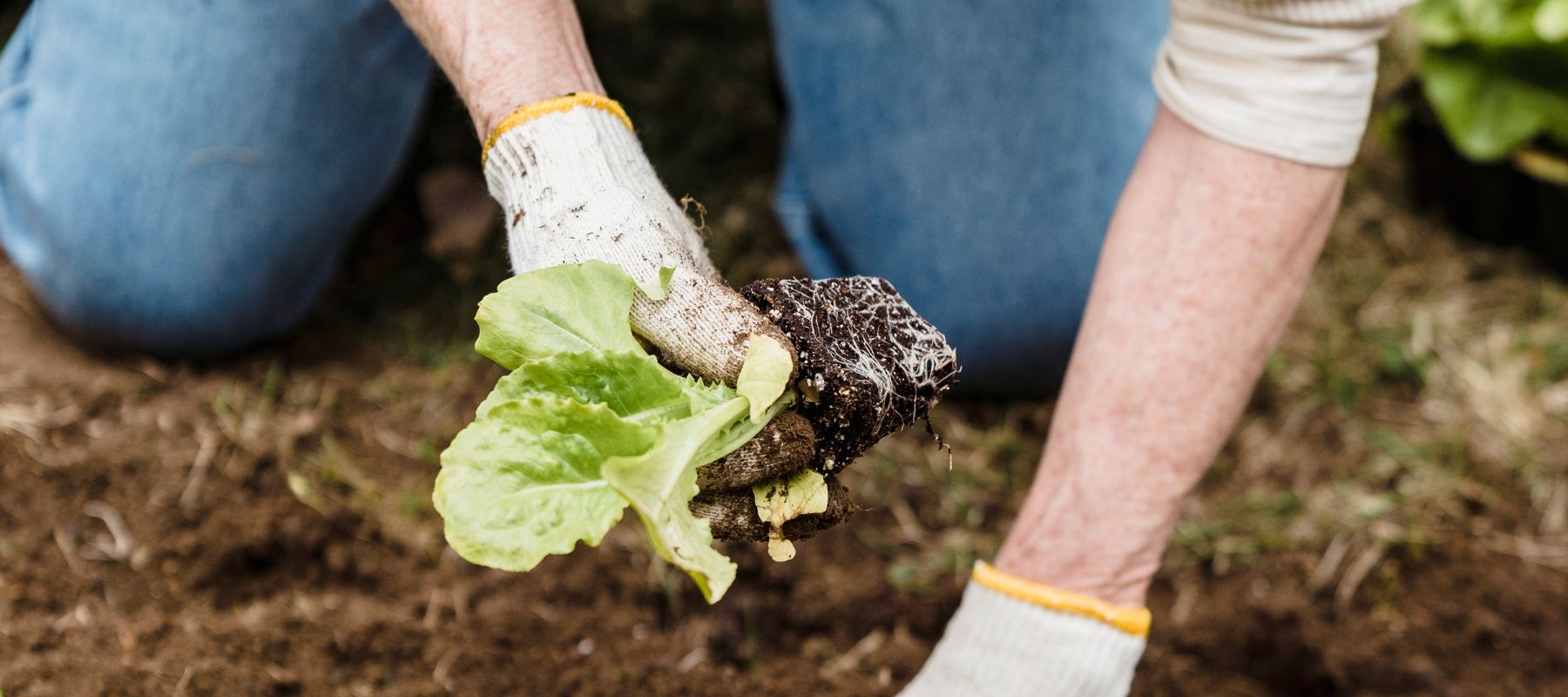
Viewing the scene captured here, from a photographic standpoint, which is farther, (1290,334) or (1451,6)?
(1451,6)

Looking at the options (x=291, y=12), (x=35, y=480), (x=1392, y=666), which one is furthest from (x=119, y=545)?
(x=1392, y=666)

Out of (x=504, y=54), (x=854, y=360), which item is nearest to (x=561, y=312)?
(x=854, y=360)

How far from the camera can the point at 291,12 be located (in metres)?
1.96

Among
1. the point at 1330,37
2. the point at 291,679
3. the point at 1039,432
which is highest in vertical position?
the point at 1330,37

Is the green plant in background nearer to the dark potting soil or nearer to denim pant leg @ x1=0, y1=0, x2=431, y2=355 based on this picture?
the dark potting soil

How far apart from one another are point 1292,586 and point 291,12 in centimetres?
195

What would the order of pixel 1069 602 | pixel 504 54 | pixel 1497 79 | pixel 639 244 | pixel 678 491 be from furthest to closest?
pixel 1497 79
pixel 1069 602
pixel 504 54
pixel 639 244
pixel 678 491

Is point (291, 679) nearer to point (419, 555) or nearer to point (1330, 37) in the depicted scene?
point (419, 555)

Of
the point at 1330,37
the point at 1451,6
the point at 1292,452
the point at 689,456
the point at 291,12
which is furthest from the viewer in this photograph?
the point at 1451,6

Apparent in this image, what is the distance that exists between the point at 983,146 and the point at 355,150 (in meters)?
1.20

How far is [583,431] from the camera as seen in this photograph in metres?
1.01

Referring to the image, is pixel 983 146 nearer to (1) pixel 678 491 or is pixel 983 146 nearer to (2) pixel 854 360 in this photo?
(2) pixel 854 360

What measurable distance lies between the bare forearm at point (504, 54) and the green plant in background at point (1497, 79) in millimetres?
2113

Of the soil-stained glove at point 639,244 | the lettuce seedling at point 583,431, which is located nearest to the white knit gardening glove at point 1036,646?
the soil-stained glove at point 639,244
